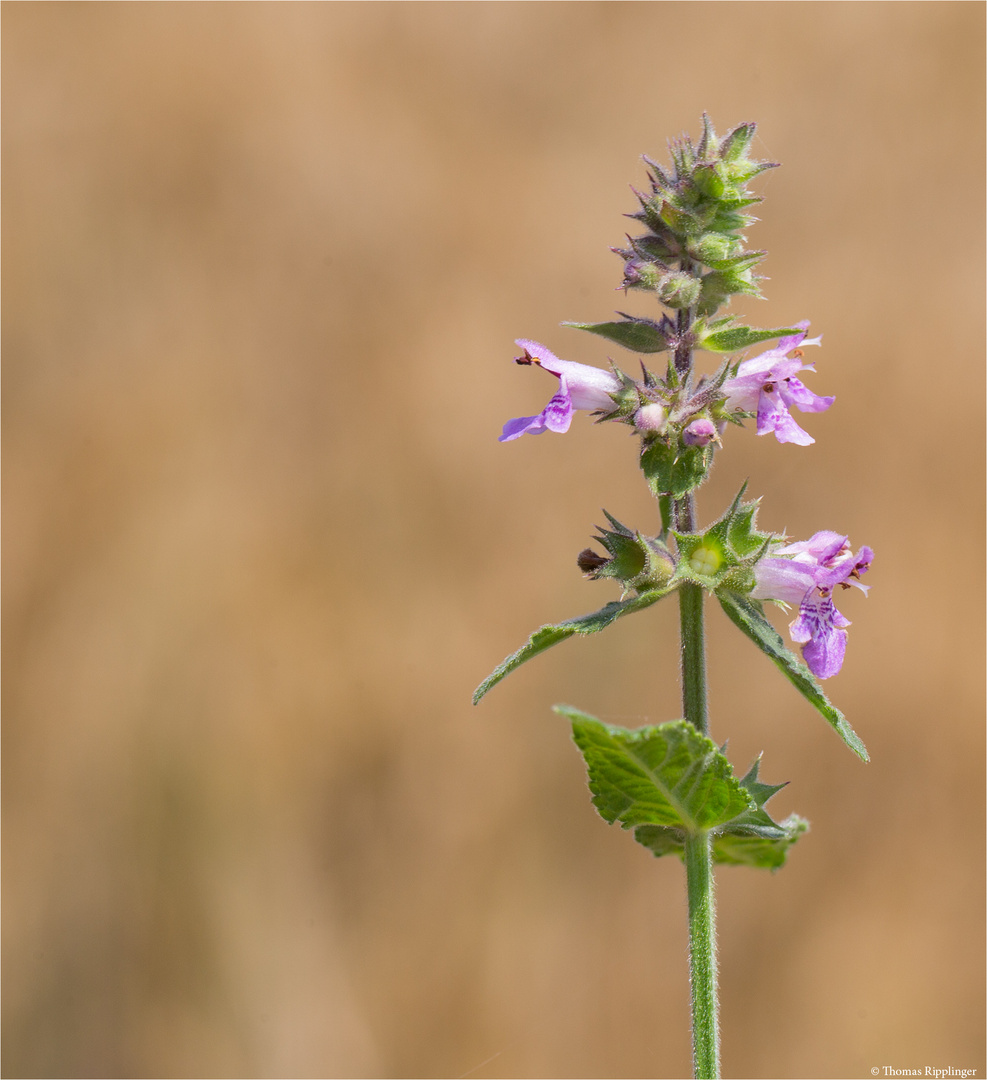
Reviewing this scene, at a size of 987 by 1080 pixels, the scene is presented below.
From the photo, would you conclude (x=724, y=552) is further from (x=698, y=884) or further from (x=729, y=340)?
(x=698, y=884)

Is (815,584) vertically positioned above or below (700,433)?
below

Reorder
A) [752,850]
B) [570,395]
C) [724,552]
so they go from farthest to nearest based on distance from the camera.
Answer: [752,850] → [570,395] → [724,552]

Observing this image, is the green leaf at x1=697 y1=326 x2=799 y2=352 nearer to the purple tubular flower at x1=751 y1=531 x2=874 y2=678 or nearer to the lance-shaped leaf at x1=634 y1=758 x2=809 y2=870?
the purple tubular flower at x1=751 y1=531 x2=874 y2=678

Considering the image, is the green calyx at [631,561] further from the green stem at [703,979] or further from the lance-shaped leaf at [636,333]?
the green stem at [703,979]

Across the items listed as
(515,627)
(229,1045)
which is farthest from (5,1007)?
(515,627)

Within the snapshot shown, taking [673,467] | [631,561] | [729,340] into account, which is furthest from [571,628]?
[729,340]

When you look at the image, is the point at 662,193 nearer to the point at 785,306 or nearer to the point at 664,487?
the point at 664,487

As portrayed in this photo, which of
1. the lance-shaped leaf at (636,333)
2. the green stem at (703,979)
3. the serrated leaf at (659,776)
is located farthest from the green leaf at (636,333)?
the green stem at (703,979)
